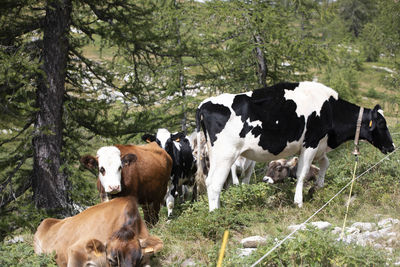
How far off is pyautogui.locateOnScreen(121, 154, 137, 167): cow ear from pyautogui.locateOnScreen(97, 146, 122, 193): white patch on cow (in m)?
0.10

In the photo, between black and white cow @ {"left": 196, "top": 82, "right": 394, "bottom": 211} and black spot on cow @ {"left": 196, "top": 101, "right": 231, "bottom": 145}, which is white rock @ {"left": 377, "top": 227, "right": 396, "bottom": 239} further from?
black spot on cow @ {"left": 196, "top": 101, "right": 231, "bottom": 145}

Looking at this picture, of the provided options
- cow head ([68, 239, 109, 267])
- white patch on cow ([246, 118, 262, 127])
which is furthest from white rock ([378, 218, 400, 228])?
cow head ([68, 239, 109, 267])

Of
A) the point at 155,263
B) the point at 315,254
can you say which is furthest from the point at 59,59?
the point at 315,254

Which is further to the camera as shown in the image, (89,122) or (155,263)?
(89,122)

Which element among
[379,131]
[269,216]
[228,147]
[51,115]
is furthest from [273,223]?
[51,115]

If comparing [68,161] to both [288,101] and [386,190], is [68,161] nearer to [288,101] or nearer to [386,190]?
[288,101]

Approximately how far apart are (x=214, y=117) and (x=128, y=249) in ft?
13.2

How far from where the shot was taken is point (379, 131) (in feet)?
31.6

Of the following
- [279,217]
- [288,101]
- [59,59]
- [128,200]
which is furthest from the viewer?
[59,59]

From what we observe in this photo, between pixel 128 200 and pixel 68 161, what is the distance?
17.2ft

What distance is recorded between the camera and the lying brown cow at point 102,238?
476 centimetres

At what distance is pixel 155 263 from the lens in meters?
5.86

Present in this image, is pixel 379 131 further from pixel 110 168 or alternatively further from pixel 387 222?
pixel 110 168

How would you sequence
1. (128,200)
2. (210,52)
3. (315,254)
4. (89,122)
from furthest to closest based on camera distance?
(210,52)
(89,122)
(128,200)
(315,254)
